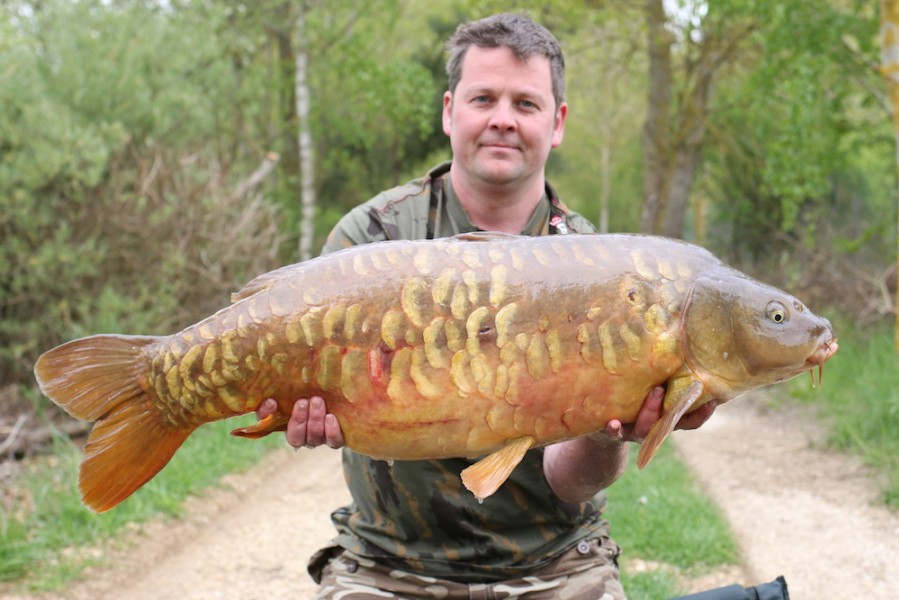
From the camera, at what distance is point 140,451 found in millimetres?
1714

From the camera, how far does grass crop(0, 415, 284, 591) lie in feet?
10.9

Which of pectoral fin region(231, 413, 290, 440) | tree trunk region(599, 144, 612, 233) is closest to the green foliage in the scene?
pectoral fin region(231, 413, 290, 440)

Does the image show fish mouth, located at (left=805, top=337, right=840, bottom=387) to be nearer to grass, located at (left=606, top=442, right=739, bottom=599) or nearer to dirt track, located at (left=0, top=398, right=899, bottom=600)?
grass, located at (left=606, top=442, right=739, bottom=599)

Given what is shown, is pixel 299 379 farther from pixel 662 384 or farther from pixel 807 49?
pixel 807 49

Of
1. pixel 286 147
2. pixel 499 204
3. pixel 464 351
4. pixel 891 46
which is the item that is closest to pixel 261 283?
pixel 464 351

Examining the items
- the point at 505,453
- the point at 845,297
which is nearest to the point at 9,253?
the point at 505,453

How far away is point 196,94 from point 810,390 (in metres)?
5.43

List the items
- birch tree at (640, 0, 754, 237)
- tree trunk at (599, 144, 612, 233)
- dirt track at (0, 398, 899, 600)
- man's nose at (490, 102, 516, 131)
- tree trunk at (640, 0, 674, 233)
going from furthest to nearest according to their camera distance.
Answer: tree trunk at (599, 144, 612, 233) → tree trunk at (640, 0, 674, 233) → birch tree at (640, 0, 754, 237) → dirt track at (0, 398, 899, 600) → man's nose at (490, 102, 516, 131)

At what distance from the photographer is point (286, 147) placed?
39.3 feet

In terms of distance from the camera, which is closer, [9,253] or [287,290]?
[287,290]

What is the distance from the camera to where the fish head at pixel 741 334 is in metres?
1.59

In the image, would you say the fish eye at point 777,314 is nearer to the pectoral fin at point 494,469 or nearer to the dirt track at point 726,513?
the pectoral fin at point 494,469

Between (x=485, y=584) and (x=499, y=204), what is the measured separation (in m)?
0.98

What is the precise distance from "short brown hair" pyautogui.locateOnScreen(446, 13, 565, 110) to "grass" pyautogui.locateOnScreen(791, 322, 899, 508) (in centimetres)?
283
